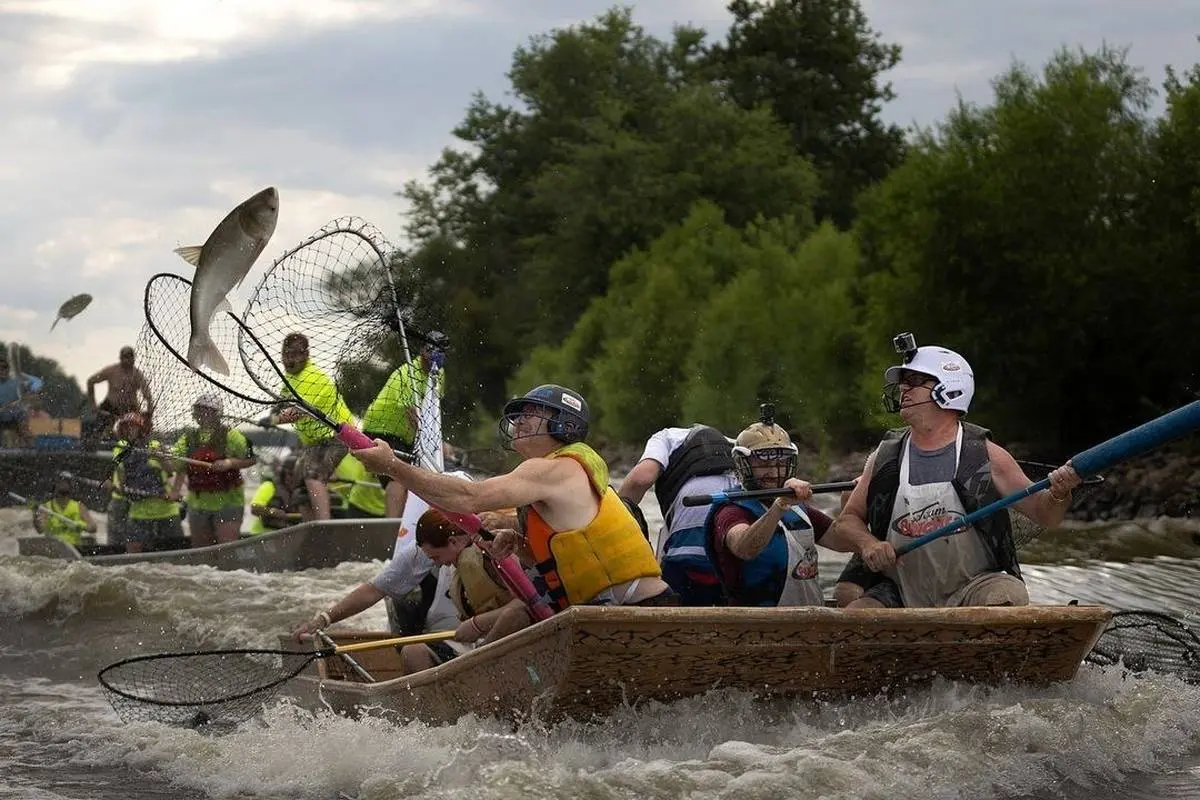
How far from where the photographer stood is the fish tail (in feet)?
33.3

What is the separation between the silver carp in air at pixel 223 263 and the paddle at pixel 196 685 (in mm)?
1680

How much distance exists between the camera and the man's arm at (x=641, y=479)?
910cm

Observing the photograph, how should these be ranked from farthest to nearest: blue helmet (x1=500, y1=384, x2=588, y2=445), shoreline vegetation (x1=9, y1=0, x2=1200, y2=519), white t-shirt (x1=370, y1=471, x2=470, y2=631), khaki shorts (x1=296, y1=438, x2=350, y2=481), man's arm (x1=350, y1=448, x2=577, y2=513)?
shoreline vegetation (x1=9, y1=0, x2=1200, y2=519)
khaki shorts (x1=296, y1=438, x2=350, y2=481)
white t-shirt (x1=370, y1=471, x2=470, y2=631)
blue helmet (x1=500, y1=384, x2=588, y2=445)
man's arm (x1=350, y1=448, x2=577, y2=513)

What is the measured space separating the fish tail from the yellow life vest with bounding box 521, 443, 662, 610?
3.09 metres

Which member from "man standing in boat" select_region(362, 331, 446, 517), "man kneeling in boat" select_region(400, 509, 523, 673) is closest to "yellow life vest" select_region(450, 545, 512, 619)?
"man kneeling in boat" select_region(400, 509, 523, 673)

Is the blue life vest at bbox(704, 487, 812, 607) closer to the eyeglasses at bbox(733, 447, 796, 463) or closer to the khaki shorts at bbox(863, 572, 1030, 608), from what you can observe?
the eyeglasses at bbox(733, 447, 796, 463)

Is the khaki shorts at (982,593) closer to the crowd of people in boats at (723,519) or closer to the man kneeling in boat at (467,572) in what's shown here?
the crowd of people in boats at (723,519)

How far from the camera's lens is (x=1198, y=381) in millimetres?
26469

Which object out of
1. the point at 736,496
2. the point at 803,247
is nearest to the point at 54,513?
the point at 736,496

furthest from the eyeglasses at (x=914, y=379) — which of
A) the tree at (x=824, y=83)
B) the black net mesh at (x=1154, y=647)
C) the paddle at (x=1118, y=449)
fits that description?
the tree at (x=824, y=83)

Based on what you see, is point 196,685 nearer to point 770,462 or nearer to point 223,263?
point 223,263

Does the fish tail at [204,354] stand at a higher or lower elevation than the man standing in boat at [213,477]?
higher

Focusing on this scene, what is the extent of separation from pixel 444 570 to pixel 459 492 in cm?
217

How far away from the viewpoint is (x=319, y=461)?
50.2 ft
